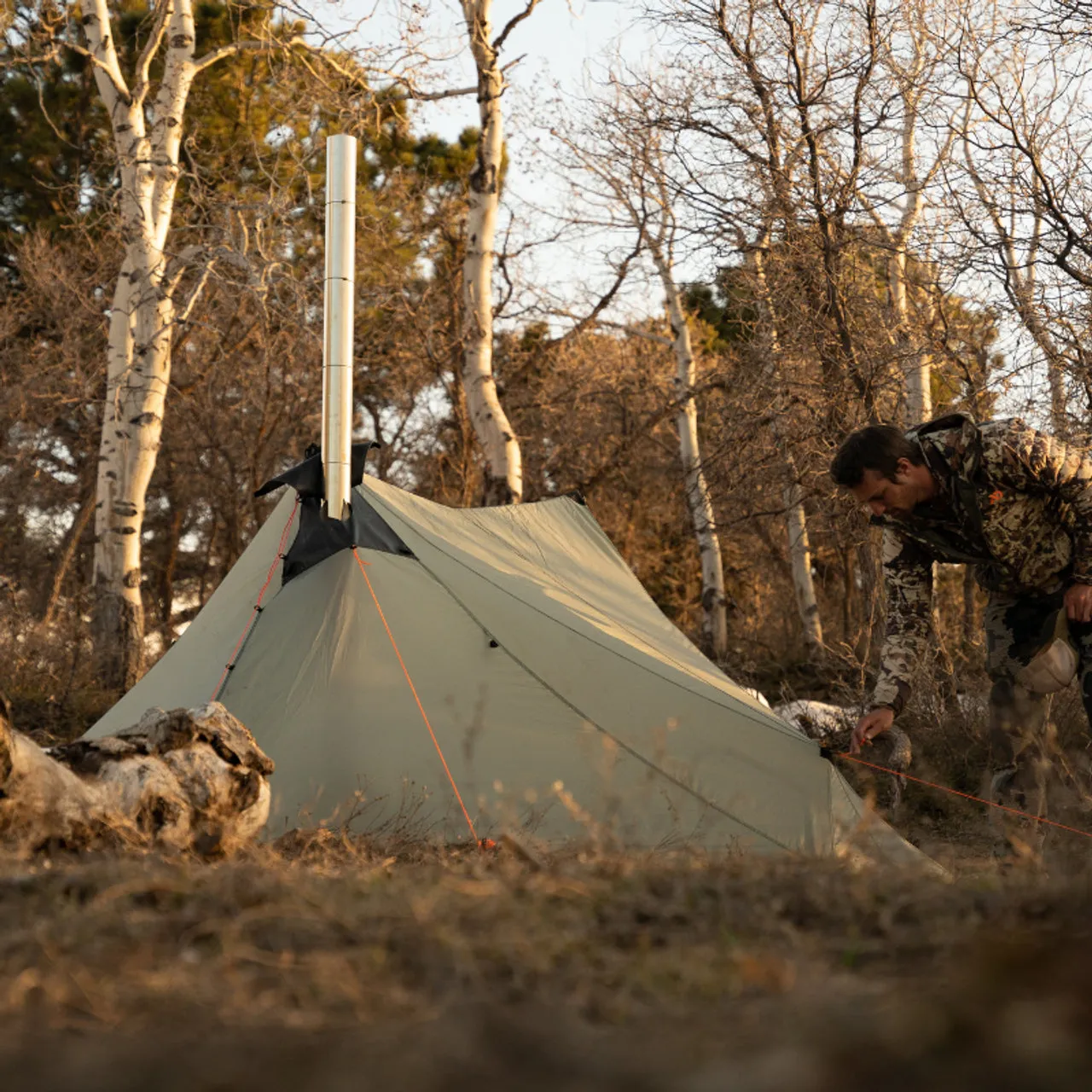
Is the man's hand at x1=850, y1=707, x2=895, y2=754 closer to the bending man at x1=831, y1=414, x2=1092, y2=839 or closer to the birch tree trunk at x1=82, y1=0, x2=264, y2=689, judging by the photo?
the bending man at x1=831, y1=414, x2=1092, y2=839

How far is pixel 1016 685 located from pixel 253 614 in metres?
3.39

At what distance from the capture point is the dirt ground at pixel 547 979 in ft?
3.78

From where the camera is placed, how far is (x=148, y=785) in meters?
3.58

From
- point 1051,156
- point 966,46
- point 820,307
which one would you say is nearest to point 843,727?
point 820,307

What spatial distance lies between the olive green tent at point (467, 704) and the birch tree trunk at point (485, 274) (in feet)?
13.7

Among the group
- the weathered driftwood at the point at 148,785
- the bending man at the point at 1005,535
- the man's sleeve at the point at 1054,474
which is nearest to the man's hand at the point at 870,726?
the bending man at the point at 1005,535

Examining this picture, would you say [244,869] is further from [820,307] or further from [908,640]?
[820,307]

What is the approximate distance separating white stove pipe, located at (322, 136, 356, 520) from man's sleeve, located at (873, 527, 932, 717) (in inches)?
95.9

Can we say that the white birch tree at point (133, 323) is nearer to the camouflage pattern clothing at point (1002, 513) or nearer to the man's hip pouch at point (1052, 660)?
the camouflage pattern clothing at point (1002, 513)

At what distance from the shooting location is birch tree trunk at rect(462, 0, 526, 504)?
33.0 feet

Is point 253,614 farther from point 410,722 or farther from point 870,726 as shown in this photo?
point 870,726

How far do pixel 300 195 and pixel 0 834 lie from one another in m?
14.6

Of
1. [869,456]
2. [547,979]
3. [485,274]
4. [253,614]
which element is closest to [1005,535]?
[869,456]

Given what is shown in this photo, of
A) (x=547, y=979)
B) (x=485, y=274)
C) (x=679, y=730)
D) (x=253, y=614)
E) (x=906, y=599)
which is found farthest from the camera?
(x=485, y=274)
